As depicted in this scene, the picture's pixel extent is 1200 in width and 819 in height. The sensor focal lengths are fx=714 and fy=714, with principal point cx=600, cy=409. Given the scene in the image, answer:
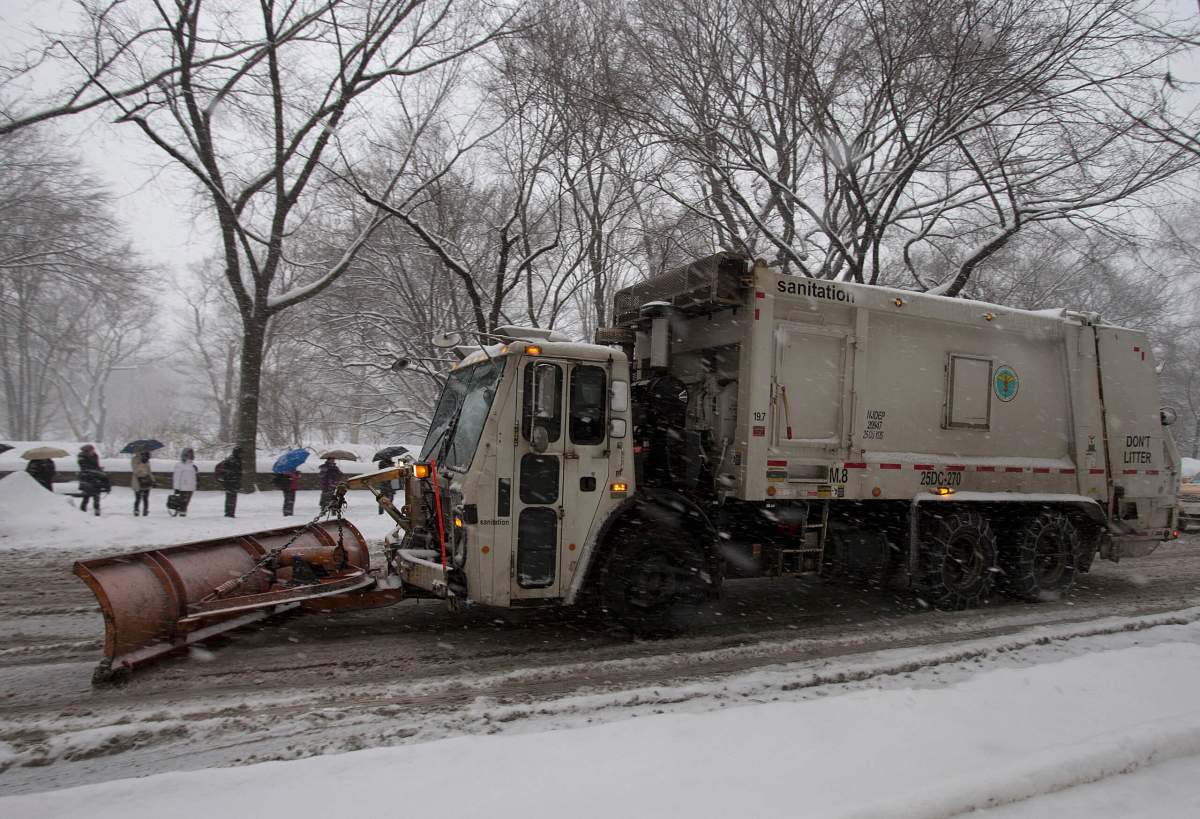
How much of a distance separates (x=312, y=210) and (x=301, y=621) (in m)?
15.4

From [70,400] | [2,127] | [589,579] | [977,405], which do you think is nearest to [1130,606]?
[977,405]

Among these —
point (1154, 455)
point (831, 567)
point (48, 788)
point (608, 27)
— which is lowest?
point (48, 788)

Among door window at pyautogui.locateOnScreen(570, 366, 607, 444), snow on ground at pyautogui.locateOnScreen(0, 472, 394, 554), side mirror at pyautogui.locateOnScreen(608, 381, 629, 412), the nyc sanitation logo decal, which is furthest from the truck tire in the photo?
snow on ground at pyautogui.locateOnScreen(0, 472, 394, 554)

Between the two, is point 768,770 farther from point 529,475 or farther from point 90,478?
point 90,478

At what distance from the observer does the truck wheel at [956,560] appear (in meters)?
7.46

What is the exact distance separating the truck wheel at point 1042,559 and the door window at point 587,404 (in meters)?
5.29

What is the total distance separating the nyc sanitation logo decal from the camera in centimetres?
777

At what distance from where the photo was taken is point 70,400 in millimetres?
61531

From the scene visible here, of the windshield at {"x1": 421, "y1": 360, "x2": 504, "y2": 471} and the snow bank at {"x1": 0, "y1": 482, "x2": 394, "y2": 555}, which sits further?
the snow bank at {"x1": 0, "y1": 482, "x2": 394, "y2": 555}

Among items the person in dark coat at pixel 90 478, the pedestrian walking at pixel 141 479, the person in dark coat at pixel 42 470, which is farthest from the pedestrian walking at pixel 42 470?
the pedestrian walking at pixel 141 479

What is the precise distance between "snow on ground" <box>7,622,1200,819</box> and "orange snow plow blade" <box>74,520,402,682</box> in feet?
6.47

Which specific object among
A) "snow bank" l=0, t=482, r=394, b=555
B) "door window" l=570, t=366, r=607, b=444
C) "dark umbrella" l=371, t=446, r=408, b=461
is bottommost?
"snow bank" l=0, t=482, r=394, b=555

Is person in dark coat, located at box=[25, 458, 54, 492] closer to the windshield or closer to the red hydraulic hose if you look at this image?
the windshield

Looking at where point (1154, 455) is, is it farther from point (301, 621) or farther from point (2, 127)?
point (2, 127)
